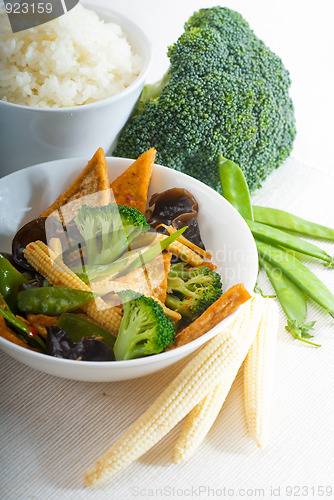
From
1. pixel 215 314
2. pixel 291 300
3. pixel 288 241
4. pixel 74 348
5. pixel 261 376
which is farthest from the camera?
pixel 288 241

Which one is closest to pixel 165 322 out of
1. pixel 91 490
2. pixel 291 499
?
pixel 91 490

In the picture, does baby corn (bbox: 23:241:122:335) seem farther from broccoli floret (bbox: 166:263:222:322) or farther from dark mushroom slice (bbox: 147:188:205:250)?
dark mushroom slice (bbox: 147:188:205:250)

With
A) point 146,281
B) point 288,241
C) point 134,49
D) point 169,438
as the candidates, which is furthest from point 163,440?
point 134,49

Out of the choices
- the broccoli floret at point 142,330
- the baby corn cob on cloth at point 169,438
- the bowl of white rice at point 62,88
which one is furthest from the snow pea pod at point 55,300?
the bowl of white rice at point 62,88

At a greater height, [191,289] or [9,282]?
[191,289]

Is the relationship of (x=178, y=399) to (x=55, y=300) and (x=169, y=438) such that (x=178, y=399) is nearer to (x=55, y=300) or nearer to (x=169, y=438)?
(x=169, y=438)

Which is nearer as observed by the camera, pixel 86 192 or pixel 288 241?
pixel 86 192

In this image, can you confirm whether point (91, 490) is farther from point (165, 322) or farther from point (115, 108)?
point (115, 108)
